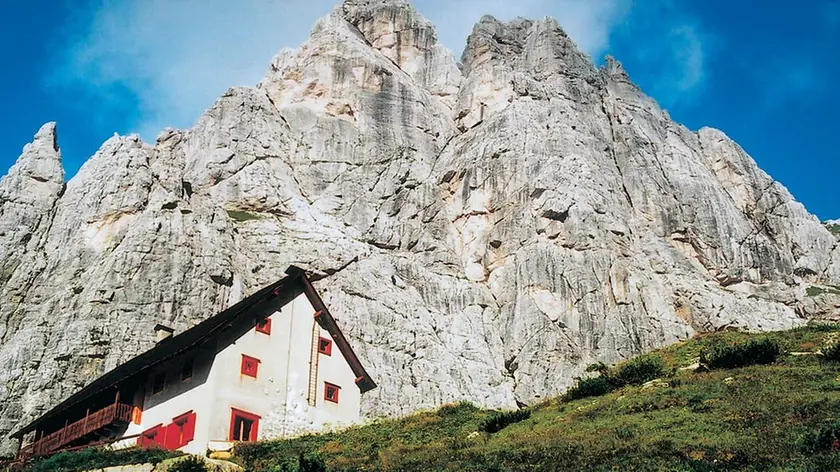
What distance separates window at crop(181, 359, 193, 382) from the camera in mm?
49425

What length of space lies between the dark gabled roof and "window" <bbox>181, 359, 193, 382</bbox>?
0.88 metres

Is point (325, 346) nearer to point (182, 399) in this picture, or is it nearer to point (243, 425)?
point (243, 425)

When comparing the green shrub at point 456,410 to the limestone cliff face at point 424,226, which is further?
the limestone cliff face at point 424,226

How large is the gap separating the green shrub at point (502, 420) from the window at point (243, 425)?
12.4 meters

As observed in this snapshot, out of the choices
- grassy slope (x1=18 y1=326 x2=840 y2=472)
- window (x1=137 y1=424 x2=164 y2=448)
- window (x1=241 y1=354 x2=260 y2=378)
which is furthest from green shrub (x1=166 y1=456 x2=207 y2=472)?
window (x1=241 y1=354 x2=260 y2=378)

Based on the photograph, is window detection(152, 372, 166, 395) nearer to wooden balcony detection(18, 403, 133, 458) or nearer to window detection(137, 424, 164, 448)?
wooden balcony detection(18, 403, 133, 458)

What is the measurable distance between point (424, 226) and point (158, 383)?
74.3 metres

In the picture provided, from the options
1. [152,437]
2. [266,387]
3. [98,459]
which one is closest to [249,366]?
[266,387]

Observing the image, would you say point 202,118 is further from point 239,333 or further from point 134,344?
point 239,333

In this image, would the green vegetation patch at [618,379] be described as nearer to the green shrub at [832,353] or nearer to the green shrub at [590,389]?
the green shrub at [590,389]

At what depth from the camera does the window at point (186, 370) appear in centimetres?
4942

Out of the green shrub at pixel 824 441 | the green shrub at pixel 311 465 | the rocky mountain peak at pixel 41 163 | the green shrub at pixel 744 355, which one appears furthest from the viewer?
the rocky mountain peak at pixel 41 163

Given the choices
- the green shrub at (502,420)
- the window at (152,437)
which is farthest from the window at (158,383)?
the green shrub at (502,420)

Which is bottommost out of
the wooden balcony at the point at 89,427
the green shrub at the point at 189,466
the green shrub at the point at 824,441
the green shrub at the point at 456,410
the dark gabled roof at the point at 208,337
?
the green shrub at the point at 824,441
